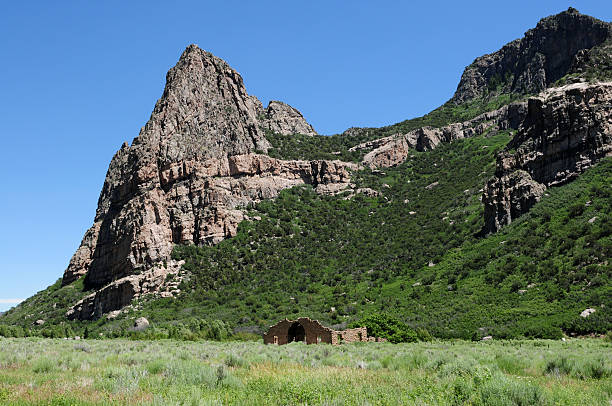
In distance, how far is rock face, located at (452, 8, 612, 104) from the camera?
119750 mm

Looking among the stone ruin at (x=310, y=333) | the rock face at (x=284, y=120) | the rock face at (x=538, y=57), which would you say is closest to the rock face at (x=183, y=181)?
the rock face at (x=284, y=120)

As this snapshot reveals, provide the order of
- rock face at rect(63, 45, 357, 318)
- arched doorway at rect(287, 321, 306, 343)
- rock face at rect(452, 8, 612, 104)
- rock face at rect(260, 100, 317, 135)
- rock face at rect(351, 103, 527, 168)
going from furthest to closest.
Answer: rock face at rect(260, 100, 317, 135), rock face at rect(351, 103, 527, 168), rock face at rect(452, 8, 612, 104), rock face at rect(63, 45, 357, 318), arched doorway at rect(287, 321, 306, 343)

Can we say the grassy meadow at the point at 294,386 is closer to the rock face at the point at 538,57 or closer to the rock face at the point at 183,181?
the rock face at the point at 183,181

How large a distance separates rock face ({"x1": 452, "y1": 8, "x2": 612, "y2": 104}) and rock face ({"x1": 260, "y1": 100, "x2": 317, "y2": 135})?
56962 mm

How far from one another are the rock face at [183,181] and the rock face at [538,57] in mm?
63100

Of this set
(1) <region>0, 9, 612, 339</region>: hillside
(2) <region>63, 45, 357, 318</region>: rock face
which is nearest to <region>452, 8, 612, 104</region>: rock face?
(1) <region>0, 9, 612, 339</region>: hillside

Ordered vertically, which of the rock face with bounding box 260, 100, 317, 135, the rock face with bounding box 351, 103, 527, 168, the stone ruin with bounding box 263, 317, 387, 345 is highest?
the rock face with bounding box 260, 100, 317, 135

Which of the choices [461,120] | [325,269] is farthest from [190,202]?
[461,120]

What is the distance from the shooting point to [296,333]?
38.5m

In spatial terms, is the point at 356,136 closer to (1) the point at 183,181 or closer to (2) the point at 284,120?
(2) the point at 284,120

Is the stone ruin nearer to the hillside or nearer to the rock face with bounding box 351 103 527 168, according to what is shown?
the hillside

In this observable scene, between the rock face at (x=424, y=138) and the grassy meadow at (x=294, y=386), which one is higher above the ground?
the rock face at (x=424, y=138)

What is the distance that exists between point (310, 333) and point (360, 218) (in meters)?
64.6

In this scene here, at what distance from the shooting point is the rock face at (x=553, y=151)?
62875mm
